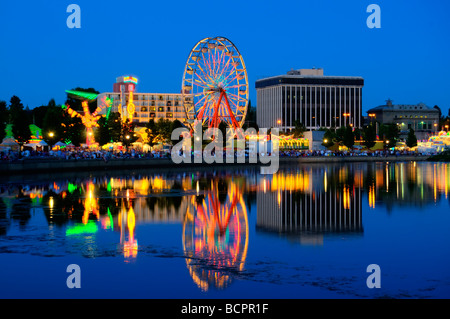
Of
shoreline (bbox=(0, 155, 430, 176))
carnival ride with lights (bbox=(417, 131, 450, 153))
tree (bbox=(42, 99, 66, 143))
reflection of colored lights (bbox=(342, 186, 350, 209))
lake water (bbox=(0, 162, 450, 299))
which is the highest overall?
tree (bbox=(42, 99, 66, 143))

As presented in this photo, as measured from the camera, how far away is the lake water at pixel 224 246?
13.9 metres

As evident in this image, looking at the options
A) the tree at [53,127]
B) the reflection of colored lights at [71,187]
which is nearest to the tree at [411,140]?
the tree at [53,127]

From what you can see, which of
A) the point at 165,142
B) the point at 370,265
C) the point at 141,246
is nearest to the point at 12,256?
the point at 141,246

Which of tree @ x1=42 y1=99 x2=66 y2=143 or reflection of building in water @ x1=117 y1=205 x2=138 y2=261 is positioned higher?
tree @ x1=42 y1=99 x2=66 y2=143

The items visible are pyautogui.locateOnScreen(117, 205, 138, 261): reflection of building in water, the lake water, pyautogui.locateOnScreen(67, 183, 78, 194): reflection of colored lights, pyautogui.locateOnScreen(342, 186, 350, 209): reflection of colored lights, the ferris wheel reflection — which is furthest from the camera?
pyautogui.locateOnScreen(67, 183, 78, 194): reflection of colored lights

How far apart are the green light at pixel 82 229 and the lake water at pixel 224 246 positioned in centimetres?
3

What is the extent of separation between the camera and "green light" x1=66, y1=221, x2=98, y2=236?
21422 millimetres

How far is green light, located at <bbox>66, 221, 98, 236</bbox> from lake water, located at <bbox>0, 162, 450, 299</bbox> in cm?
3

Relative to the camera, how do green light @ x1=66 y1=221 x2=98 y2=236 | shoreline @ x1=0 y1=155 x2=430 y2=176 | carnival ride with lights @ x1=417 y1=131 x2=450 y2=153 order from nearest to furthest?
green light @ x1=66 y1=221 x2=98 y2=236 → shoreline @ x1=0 y1=155 x2=430 y2=176 → carnival ride with lights @ x1=417 y1=131 x2=450 y2=153

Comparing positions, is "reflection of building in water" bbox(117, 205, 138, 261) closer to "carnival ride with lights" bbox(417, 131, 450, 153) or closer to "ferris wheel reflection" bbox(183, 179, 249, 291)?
"ferris wheel reflection" bbox(183, 179, 249, 291)

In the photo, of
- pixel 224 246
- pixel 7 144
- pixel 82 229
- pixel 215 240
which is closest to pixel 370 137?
pixel 7 144

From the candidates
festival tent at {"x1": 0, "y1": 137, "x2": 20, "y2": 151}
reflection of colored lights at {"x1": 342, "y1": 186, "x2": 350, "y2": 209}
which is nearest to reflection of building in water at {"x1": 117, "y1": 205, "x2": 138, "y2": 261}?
reflection of colored lights at {"x1": 342, "y1": 186, "x2": 350, "y2": 209}

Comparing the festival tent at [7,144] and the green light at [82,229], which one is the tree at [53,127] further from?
the green light at [82,229]

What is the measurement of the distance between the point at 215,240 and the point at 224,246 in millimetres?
1051
